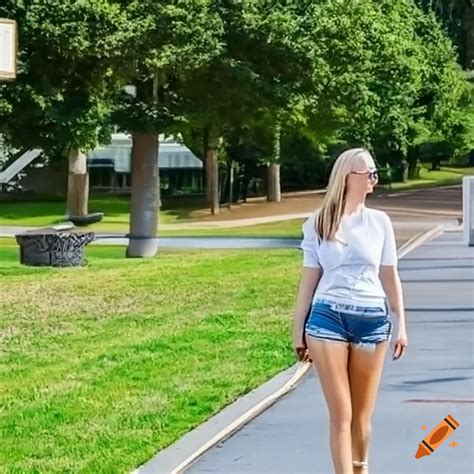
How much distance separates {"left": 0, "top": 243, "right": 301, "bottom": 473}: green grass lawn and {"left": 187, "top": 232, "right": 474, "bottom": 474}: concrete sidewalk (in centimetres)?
46

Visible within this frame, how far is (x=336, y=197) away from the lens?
20.8 ft

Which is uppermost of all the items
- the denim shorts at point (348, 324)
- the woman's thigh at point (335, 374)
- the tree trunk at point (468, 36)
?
the tree trunk at point (468, 36)

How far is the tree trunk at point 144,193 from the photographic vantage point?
30.4m

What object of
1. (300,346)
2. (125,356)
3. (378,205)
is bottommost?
(125,356)

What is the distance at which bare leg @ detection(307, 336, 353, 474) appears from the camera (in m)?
6.26

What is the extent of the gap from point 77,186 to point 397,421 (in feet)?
117

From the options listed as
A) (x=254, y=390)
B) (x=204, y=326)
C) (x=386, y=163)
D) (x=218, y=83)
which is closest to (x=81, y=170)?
(x=218, y=83)

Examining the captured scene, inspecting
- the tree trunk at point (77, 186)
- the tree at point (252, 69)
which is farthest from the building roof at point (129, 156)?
the tree at point (252, 69)

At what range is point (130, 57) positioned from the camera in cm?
2641

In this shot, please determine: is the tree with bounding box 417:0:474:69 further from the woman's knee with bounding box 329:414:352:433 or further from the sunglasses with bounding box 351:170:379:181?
the woman's knee with bounding box 329:414:352:433

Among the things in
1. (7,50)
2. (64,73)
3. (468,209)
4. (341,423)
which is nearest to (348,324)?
(341,423)

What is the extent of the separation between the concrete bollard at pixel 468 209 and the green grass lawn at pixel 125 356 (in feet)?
20.3

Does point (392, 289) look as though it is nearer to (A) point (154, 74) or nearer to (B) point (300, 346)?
(B) point (300, 346)

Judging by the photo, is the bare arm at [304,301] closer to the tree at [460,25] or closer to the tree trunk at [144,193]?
the tree trunk at [144,193]
